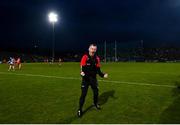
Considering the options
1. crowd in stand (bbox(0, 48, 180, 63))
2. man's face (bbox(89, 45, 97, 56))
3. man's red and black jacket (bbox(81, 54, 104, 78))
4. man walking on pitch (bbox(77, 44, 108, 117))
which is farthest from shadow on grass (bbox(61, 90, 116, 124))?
crowd in stand (bbox(0, 48, 180, 63))

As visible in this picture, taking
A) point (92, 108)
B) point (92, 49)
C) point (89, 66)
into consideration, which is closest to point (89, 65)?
point (89, 66)

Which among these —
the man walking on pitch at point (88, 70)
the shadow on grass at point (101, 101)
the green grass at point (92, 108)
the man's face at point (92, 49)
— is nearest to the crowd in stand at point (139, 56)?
the green grass at point (92, 108)

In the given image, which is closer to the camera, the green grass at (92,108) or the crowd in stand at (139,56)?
the green grass at (92,108)

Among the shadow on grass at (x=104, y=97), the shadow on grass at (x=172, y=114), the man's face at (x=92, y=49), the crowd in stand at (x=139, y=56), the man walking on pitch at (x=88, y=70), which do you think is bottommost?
the shadow on grass at (x=172, y=114)

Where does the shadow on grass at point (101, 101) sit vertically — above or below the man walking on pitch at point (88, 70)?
below

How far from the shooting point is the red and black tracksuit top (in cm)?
984

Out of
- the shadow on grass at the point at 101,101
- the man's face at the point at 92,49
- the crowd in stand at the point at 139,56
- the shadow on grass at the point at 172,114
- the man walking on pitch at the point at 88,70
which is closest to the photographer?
the shadow on grass at the point at 172,114

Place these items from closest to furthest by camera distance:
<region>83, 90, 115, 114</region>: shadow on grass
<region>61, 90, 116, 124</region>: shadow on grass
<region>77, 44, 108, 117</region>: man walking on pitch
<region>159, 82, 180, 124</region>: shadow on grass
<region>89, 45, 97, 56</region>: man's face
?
<region>159, 82, 180, 124</region>: shadow on grass, <region>61, 90, 116, 124</region>: shadow on grass, <region>89, 45, 97, 56</region>: man's face, <region>77, 44, 108, 117</region>: man walking on pitch, <region>83, 90, 115, 114</region>: shadow on grass

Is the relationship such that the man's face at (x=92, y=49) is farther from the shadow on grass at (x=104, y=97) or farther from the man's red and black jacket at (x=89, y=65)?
the shadow on grass at (x=104, y=97)

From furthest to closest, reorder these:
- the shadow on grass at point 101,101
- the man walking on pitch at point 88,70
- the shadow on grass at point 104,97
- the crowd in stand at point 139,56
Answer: the crowd in stand at point 139,56 < the shadow on grass at point 104,97 < the man walking on pitch at point 88,70 < the shadow on grass at point 101,101

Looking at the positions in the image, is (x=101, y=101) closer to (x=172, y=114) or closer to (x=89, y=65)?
(x=89, y=65)

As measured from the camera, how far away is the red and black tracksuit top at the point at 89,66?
9.84 m

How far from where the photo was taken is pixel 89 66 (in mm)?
9977

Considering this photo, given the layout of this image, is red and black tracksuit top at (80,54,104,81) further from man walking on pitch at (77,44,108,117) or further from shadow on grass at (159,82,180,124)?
shadow on grass at (159,82,180,124)
